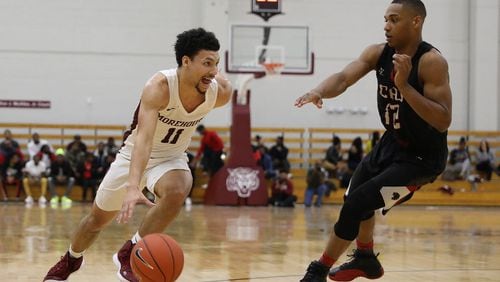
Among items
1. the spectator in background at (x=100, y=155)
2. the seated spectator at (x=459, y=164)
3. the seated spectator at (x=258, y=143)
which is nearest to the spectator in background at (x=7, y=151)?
the spectator in background at (x=100, y=155)

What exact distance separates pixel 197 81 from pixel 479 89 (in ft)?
69.4

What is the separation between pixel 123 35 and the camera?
2517 centimetres

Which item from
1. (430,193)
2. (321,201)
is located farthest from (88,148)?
(430,193)

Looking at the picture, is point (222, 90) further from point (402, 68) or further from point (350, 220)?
point (402, 68)

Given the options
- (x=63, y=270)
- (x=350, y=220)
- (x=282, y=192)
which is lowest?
(x=282, y=192)

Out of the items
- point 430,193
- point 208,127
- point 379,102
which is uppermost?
point 379,102

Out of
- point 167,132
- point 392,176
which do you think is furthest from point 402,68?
point 167,132

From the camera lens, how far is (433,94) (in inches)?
243

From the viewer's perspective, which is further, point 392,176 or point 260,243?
point 260,243

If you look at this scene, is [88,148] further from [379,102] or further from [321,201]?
[379,102]

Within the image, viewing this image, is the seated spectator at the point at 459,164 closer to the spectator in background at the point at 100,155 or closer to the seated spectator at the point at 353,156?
the seated spectator at the point at 353,156

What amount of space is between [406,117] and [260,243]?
18.4 ft

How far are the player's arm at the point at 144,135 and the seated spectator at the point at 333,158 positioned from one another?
58.1ft

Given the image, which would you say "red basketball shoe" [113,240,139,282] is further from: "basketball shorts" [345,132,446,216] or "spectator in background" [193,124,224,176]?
"spectator in background" [193,124,224,176]
